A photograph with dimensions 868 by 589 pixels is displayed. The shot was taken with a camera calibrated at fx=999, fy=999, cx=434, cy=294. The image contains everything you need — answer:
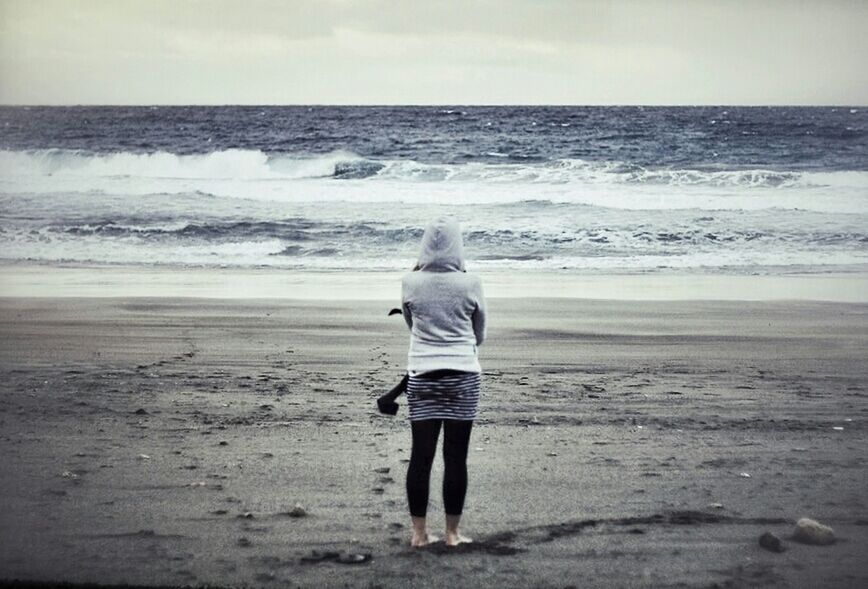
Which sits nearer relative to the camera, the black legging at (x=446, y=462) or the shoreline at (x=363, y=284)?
the black legging at (x=446, y=462)

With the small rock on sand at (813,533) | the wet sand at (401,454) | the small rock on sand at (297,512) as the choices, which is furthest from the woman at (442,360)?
the small rock on sand at (813,533)

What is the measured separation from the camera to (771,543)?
12.9 ft

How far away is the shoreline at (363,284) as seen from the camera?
35.8 feet

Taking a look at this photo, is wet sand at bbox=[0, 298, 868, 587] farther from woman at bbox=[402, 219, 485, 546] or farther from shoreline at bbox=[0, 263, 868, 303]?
shoreline at bbox=[0, 263, 868, 303]

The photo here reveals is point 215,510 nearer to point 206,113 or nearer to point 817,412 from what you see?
point 817,412

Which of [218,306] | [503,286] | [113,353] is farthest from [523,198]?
[113,353]

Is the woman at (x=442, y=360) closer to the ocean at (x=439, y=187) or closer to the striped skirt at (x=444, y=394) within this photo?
the striped skirt at (x=444, y=394)

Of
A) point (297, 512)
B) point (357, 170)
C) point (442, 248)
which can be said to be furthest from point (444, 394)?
point (357, 170)

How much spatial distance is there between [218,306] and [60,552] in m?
6.34

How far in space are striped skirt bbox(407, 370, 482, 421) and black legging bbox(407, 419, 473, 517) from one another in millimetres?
35

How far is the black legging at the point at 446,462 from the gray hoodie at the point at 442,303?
230mm

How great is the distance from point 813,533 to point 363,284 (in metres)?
8.39

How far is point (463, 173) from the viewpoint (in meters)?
25.5

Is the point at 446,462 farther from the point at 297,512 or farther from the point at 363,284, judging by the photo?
the point at 363,284
